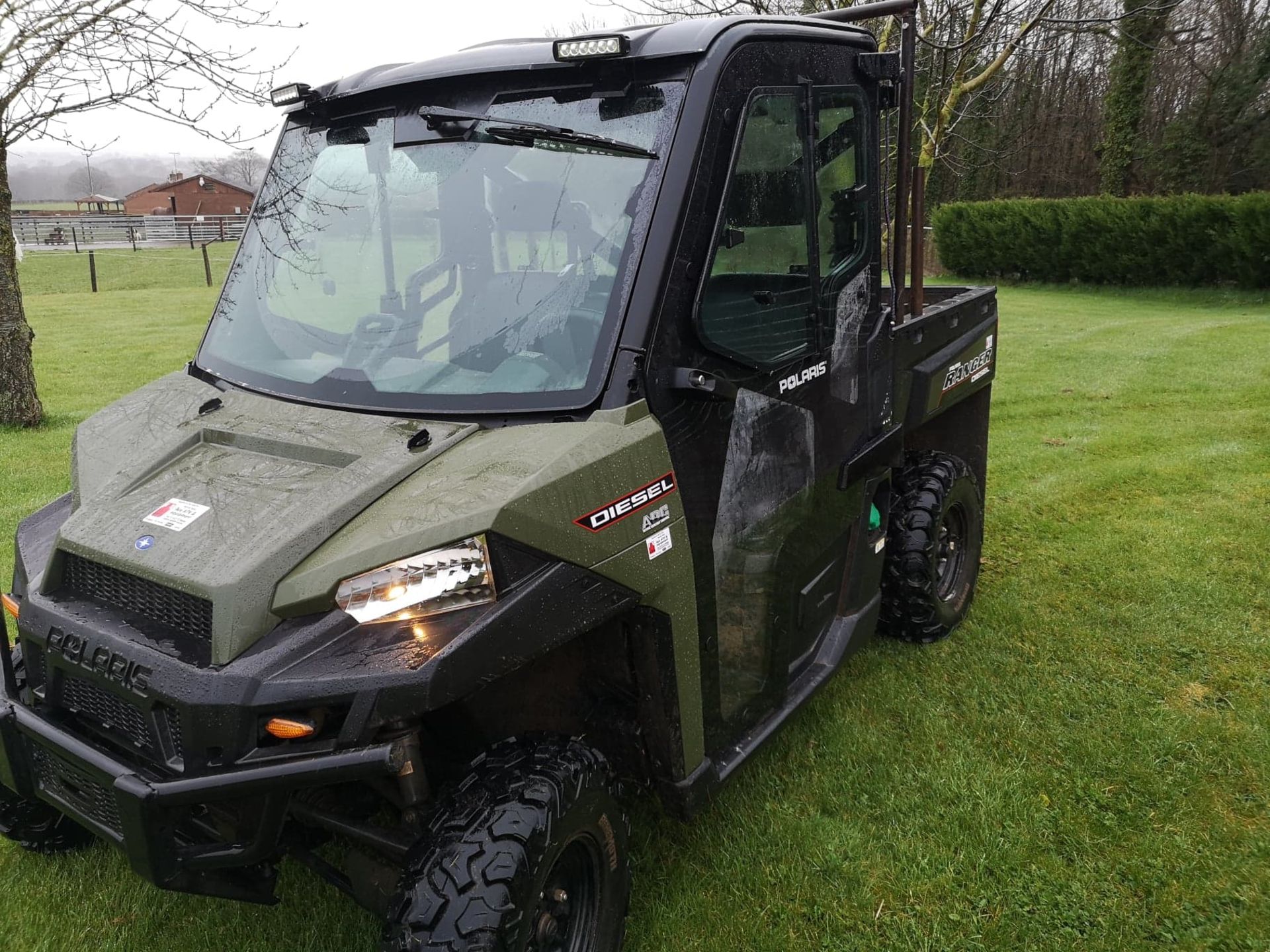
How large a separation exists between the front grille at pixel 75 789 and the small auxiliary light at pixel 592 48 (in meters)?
1.89

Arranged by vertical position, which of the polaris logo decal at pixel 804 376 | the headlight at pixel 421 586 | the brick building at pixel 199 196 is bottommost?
the headlight at pixel 421 586

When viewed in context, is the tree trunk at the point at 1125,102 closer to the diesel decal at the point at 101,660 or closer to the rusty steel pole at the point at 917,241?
the rusty steel pole at the point at 917,241

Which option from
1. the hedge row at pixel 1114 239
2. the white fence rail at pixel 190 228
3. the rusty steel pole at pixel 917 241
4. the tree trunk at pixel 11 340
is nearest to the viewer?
the rusty steel pole at pixel 917 241

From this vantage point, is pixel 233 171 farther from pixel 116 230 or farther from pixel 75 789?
pixel 75 789

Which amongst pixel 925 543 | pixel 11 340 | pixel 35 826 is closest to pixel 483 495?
pixel 35 826

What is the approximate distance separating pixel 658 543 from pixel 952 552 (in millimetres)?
2552

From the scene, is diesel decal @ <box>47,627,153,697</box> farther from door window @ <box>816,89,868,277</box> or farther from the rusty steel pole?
the rusty steel pole

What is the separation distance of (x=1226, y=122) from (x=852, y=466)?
24336 mm

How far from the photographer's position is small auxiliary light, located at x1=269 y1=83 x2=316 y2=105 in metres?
2.96

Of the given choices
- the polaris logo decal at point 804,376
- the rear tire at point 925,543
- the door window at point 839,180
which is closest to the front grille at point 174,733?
the polaris logo decal at point 804,376

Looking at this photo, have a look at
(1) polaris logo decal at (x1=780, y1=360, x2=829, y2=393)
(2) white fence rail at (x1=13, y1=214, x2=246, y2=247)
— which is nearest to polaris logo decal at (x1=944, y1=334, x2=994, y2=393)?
(1) polaris logo decal at (x1=780, y1=360, x2=829, y2=393)

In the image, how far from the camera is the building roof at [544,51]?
2422mm

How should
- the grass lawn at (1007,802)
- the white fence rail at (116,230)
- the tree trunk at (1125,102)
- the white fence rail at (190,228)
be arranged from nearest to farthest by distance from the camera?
the grass lawn at (1007,802) → the tree trunk at (1125,102) → the white fence rail at (116,230) → the white fence rail at (190,228)

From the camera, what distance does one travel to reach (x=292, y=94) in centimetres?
299
